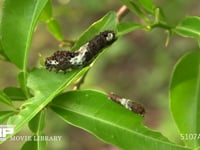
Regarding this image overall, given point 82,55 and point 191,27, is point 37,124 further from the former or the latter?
point 191,27

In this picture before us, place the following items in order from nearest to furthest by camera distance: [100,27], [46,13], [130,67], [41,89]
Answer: [41,89] → [100,27] → [46,13] → [130,67]

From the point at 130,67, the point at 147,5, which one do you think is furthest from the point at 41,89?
the point at 130,67

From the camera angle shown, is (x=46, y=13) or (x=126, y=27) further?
(x=46, y=13)

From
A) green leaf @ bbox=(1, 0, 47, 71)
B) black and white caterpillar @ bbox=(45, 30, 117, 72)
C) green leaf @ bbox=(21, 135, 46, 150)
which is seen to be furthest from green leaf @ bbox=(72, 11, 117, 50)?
green leaf @ bbox=(21, 135, 46, 150)

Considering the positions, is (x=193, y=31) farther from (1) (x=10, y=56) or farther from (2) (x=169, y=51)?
(2) (x=169, y=51)

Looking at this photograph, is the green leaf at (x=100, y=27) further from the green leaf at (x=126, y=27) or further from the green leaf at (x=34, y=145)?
the green leaf at (x=34, y=145)

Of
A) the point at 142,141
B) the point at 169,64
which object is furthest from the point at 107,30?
the point at 169,64

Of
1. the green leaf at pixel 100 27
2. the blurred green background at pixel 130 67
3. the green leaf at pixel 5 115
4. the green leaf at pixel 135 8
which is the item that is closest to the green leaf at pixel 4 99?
A: the green leaf at pixel 5 115
